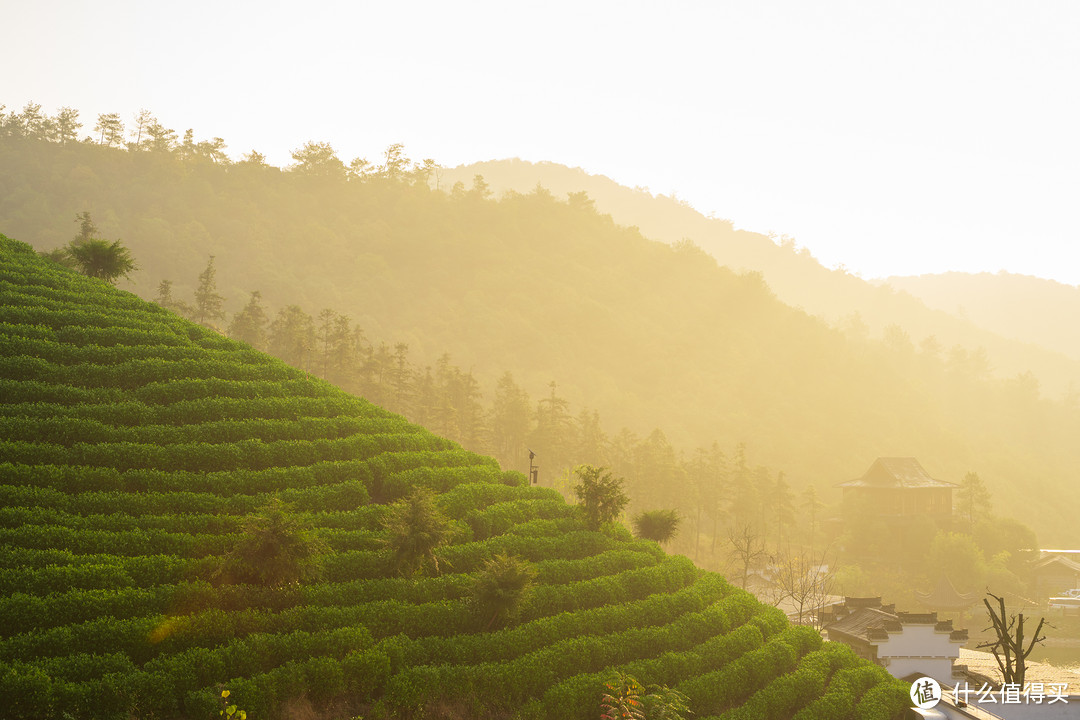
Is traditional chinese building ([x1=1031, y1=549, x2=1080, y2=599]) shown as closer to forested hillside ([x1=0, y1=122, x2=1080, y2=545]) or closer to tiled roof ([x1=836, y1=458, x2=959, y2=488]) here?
tiled roof ([x1=836, y1=458, x2=959, y2=488])

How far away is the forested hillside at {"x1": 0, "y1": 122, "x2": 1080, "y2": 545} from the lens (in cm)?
11338

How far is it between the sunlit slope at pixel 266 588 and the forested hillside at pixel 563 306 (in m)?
69.6

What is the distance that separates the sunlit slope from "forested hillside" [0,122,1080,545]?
69621mm

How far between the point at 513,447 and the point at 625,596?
4317cm

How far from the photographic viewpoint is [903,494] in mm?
79625

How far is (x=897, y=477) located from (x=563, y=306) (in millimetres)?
68734

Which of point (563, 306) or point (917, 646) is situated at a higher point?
point (563, 306)

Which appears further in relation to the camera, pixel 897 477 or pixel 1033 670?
pixel 897 477

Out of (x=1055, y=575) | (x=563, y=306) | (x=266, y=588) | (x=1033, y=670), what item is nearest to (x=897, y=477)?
(x=1055, y=575)

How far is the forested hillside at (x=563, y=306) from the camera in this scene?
372 feet

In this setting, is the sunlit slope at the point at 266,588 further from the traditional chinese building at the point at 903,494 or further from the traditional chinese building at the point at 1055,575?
the traditional chinese building at the point at 1055,575

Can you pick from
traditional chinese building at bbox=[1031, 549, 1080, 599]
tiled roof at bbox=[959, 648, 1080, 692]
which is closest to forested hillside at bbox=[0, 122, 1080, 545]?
traditional chinese building at bbox=[1031, 549, 1080, 599]

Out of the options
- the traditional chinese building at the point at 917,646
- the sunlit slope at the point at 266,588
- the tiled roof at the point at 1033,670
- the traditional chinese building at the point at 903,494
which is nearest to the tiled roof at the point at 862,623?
the traditional chinese building at the point at 917,646

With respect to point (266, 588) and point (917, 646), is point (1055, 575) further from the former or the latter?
point (266, 588)
